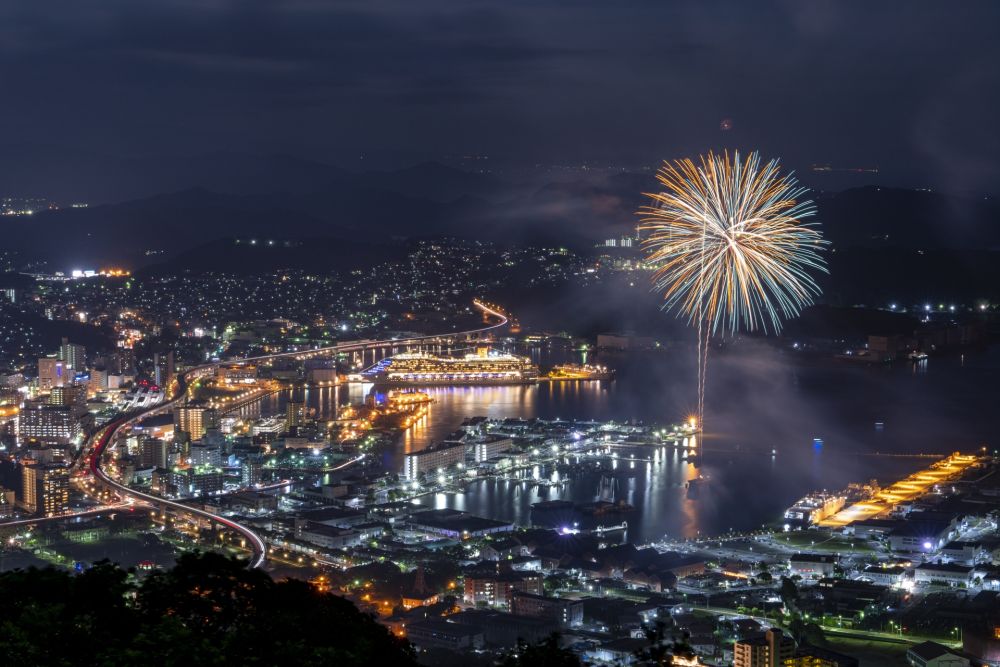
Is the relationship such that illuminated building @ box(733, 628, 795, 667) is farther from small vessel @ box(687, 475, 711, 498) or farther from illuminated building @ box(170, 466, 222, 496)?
illuminated building @ box(170, 466, 222, 496)

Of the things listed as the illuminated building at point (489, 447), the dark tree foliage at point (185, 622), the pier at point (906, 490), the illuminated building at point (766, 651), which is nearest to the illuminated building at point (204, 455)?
the illuminated building at point (489, 447)

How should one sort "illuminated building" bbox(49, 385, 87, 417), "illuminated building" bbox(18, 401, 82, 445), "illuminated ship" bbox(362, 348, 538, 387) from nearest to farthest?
"illuminated building" bbox(18, 401, 82, 445), "illuminated building" bbox(49, 385, 87, 417), "illuminated ship" bbox(362, 348, 538, 387)

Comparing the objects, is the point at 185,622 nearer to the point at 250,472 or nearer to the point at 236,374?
the point at 250,472

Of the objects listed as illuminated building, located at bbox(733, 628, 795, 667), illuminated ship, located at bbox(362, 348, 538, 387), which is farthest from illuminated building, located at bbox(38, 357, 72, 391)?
illuminated building, located at bbox(733, 628, 795, 667)

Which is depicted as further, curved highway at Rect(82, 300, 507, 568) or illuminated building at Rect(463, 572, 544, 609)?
curved highway at Rect(82, 300, 507, 568)

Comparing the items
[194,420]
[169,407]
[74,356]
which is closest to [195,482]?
[194,420]

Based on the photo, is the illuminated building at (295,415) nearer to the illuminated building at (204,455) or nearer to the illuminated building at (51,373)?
the illuminated building at (204,455)
